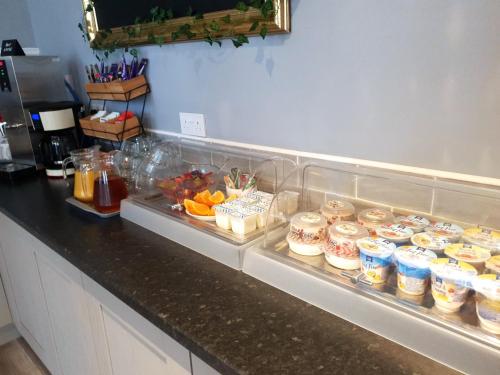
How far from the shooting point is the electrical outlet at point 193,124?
1454mm

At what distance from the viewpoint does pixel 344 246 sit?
2.66 ft

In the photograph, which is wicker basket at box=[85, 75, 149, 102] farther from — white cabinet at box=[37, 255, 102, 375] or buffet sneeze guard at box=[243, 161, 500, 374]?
buffet sneeze guard at box=[243, 161, 500, 374]

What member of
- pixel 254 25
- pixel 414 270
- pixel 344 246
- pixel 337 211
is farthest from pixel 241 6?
pixel 414 270

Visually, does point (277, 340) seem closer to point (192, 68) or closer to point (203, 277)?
point (203, 277)

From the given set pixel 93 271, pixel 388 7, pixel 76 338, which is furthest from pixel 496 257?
pixel 76 338

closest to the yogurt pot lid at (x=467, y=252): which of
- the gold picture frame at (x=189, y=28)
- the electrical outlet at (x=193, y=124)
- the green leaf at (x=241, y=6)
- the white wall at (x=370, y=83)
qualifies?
the white wall at (x=370, y=83)

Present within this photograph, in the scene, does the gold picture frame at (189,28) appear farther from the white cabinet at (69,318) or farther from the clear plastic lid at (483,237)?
the white cabinet at (69,318)

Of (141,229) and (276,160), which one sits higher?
(276,160)

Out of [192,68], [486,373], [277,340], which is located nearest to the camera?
[486,373]

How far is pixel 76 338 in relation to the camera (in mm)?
1288

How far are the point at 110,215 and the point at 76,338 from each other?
43 centimetres

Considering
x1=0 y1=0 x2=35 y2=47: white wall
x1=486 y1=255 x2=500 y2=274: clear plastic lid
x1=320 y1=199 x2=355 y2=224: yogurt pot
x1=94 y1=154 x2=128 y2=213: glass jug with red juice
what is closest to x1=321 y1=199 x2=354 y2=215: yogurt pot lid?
x1=320 y1=199 x2=355 y2=224: yogurt pot

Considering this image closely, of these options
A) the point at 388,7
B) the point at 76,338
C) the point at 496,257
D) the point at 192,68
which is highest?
the point at 388,7

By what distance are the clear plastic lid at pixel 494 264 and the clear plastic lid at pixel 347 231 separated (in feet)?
0.76
